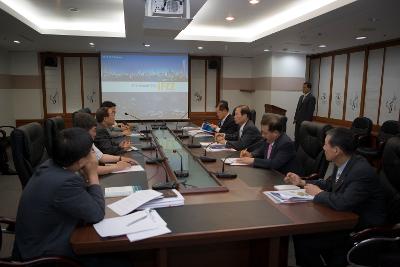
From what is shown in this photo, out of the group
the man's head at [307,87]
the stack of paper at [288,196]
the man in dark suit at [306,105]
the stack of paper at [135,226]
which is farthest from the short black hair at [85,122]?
the man's head at [307,87]

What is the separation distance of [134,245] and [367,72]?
6.80 meters

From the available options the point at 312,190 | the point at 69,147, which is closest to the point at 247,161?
the point at 312,190

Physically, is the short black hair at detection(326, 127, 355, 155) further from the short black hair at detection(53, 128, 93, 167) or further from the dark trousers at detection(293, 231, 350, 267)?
the short black hair at detection(53, 128, 93, 167)

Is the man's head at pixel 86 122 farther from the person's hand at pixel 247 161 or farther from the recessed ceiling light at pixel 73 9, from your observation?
the recessed ceiling light at pixel 73 9

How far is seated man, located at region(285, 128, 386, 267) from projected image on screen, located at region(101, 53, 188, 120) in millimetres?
6652

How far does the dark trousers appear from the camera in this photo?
173 cm

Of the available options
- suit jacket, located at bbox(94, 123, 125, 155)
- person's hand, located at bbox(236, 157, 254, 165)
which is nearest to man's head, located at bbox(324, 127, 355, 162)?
person's hand, located at bbox(236, 157, 254, 165)

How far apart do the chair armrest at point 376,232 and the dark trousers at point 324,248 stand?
12cm

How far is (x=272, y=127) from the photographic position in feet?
8.75

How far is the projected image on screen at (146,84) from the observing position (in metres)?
7.87

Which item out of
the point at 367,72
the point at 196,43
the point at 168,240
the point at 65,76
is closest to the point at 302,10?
the point at 196,43

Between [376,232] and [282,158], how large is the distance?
3.47 ft

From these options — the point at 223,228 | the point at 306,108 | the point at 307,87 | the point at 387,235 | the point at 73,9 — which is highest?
the point at 73,9

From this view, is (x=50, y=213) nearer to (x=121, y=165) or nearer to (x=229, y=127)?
(x=121, y=165)
